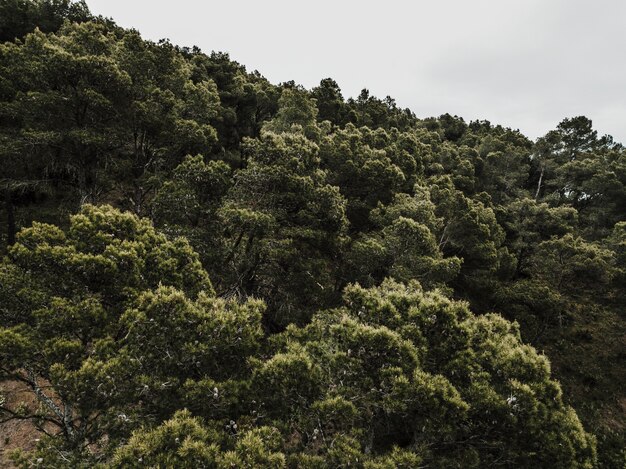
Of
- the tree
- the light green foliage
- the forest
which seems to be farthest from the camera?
the light green foliage

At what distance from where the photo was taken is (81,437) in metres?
7.35

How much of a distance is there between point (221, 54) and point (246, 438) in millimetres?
43712

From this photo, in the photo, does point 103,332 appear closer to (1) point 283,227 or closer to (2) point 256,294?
(1) point 283,227

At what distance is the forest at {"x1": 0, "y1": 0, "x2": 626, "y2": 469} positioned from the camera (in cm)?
754

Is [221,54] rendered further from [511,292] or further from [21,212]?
[511,292]

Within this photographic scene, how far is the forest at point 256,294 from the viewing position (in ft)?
24.7

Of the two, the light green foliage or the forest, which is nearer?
the forest

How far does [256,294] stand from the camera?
17.3 metres

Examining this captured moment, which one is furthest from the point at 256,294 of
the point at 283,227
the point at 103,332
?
the point at 103,332

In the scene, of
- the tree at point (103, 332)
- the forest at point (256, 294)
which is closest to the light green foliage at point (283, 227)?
the forest at point (256, 294)

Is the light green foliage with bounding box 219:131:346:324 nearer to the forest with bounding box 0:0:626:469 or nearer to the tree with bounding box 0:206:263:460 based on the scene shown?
the forest with bounding box 0:0:626:469

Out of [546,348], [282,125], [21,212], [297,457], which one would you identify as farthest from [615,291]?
[21,212]

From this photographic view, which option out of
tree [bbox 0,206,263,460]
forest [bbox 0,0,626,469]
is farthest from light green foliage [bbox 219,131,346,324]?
tree [bbox 0,206,263,460]

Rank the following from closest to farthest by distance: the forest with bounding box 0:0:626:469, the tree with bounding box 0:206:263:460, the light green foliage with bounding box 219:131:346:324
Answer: the tree with bounding box 0:206:263:460 → the forest with bounding box 0:0:626:469 → the light green foliage with bounding box 219:131:346:324
